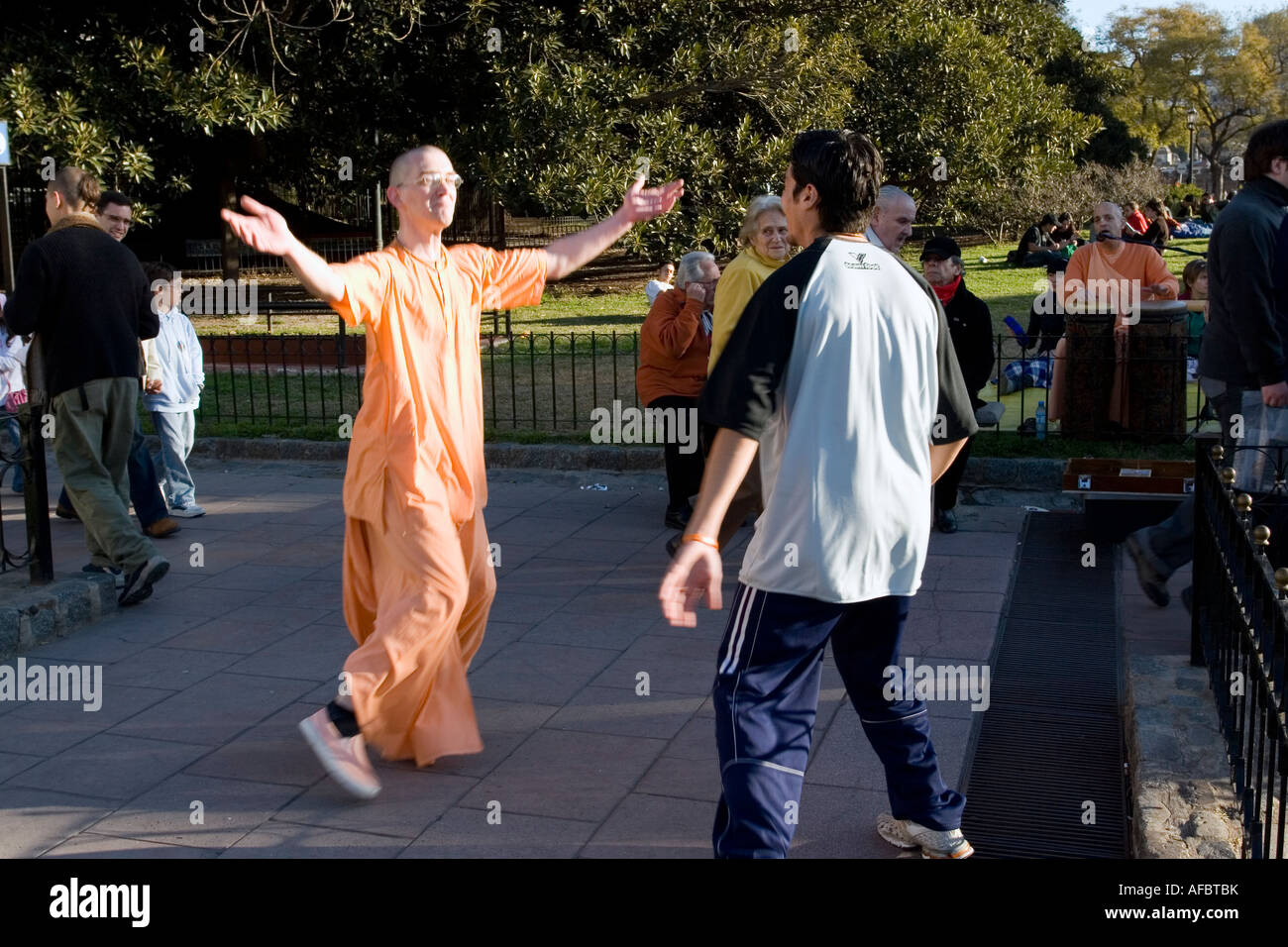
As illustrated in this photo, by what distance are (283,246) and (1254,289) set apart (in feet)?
11.9

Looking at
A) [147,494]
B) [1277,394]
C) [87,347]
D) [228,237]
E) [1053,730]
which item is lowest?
[1053,730]

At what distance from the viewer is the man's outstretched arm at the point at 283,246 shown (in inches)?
146

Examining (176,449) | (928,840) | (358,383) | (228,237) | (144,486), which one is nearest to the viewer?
(928,840)

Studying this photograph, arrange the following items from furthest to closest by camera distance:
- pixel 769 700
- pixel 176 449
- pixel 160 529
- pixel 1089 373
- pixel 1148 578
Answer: pixel 1089 373 < pixel 176 449 < pixel 160 529 < pixel 1148 578 < pixel 769 700

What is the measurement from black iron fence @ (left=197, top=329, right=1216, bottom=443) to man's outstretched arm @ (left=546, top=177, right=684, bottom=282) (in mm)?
3779

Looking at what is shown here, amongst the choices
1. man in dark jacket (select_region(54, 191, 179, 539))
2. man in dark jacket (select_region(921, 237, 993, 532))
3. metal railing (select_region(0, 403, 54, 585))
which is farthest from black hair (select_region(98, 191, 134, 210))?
man in dark jacket (select_region(921, 237, 993, 532))

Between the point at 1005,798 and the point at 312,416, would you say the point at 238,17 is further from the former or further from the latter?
the point at 1005,798

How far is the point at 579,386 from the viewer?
40.4 ft

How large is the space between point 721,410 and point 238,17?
13.6m

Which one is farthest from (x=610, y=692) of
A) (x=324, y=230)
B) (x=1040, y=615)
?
(x=324, y=230)

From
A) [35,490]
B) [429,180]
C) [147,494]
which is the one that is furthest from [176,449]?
[429,180]

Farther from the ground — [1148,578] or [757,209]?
[757,209]

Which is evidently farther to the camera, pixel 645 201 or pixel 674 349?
pixel 674 349

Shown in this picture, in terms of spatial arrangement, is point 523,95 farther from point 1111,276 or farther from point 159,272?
point 159,272
